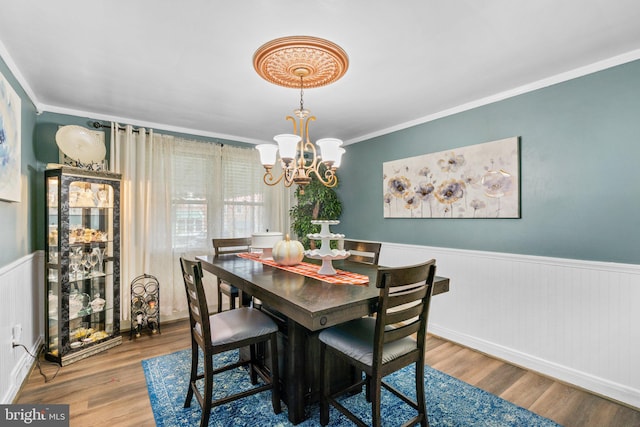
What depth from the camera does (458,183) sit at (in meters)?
3.07

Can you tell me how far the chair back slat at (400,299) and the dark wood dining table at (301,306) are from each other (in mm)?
84

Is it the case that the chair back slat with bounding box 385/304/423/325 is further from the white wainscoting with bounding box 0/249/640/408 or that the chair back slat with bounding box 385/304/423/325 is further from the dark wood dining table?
the white wainscoting with bounding box 0/249/640/408

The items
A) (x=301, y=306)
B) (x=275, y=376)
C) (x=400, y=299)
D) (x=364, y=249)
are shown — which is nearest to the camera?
(x=301, y=306)

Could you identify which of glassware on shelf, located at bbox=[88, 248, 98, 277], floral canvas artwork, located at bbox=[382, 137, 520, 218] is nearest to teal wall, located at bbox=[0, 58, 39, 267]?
glassware on shelf, located at bbox=[88, 248, 98, 277]

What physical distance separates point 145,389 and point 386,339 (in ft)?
6.15

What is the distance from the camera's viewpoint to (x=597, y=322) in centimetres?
223

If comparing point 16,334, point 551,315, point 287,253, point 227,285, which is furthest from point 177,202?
point 551,315

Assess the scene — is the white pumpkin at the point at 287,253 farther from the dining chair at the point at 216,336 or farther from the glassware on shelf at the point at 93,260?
the glassware on shelf at the point at 93,260

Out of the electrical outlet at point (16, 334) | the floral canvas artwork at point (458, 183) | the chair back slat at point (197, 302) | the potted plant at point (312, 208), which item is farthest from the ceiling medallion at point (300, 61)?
the electrical outlet at point (16, 334)

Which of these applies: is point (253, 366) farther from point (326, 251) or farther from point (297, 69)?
point (297, 69)

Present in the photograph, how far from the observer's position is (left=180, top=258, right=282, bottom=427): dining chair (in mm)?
1736

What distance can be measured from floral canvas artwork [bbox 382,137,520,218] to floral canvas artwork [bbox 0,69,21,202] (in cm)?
336

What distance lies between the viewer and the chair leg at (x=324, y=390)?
1.82 m

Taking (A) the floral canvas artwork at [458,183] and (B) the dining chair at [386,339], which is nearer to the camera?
(B) the dining chair at [386,339]
